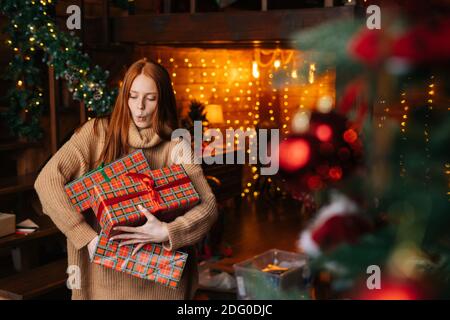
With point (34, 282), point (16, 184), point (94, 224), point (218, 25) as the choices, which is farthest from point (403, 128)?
point (218, 25)

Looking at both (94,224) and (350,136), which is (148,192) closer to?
(94,224)

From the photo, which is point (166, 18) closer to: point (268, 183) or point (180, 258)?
point (180, 258)

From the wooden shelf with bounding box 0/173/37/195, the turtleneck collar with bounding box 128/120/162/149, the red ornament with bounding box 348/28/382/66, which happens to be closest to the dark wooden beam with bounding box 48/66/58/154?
the wooden shelf with bounding box 0/173/37/195

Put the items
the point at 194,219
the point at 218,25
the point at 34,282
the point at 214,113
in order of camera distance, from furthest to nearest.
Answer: the point at 214,113, the point at 218,25, the point at 34,282, the point at 194,219

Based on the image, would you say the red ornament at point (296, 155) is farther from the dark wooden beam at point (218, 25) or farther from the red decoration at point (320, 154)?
the dark wooden beam at point (218, 25)

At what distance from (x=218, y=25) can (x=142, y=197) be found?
3132 mm

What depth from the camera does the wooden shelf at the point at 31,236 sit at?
3.51 meters

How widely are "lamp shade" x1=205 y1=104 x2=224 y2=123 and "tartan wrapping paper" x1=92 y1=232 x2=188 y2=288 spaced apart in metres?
5.70

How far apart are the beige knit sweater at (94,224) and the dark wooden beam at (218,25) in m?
2.38

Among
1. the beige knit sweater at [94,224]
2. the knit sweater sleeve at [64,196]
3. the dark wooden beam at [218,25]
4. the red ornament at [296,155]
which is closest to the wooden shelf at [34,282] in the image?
the beige knit sweater at [94,224]

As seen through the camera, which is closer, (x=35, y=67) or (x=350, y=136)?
(x=350, y=136)

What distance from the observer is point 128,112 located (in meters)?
2.03

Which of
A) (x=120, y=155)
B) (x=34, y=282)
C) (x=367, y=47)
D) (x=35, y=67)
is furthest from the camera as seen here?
(x=35, y=67)
